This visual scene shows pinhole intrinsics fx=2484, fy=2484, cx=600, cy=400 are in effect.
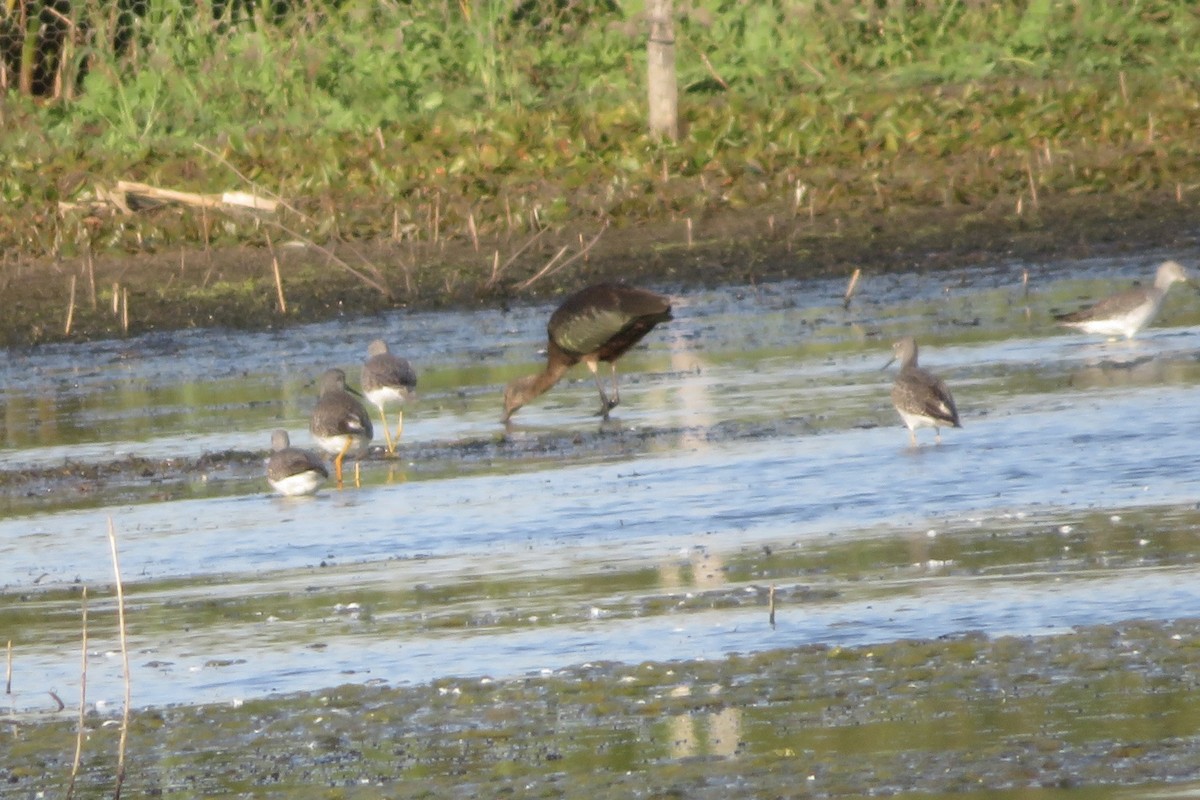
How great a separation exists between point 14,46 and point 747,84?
7672mm

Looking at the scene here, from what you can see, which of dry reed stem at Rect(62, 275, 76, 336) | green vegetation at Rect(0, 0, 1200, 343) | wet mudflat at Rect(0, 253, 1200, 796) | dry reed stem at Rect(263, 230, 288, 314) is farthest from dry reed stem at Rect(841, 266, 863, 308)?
dry reed stem at Rect(62, 275, 76, 336)

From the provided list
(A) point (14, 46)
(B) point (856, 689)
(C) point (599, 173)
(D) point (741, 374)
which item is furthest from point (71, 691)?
(A) point (14, 46)

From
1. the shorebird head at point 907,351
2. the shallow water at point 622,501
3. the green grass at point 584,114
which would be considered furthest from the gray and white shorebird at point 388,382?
the green grass at point 584,114

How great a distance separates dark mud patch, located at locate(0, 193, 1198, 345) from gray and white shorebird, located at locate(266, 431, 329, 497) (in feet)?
21.2

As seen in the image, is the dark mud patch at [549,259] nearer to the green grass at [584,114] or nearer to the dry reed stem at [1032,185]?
the dry reed stem at [1032,185]

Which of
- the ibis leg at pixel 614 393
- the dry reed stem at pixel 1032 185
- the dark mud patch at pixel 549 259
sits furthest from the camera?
the dry reed stem at pixel 1032 185

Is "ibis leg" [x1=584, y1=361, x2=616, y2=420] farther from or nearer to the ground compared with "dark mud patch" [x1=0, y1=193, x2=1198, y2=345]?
nearer to the ground

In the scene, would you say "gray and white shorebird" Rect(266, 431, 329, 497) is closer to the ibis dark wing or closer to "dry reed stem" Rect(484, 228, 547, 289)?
the ibis dark wing

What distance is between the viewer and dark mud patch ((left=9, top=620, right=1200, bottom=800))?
5.93 metres

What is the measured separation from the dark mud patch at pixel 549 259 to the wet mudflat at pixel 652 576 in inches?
81.2

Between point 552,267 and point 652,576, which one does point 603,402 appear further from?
point 652,576

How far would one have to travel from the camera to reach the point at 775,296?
17.7 m

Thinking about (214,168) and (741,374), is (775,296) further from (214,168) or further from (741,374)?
(214,168)

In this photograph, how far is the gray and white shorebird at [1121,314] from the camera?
14.6m
